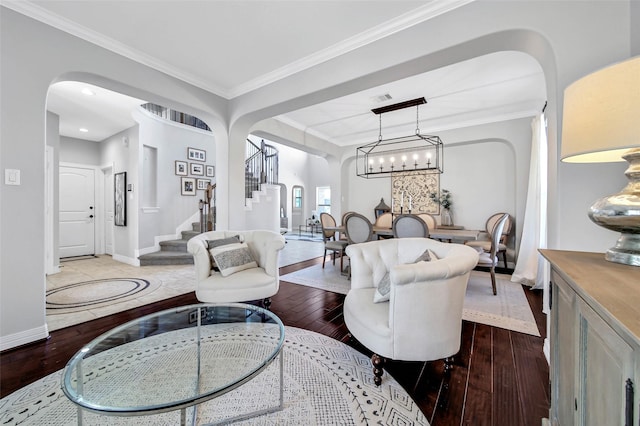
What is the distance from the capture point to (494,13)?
73.7 inches

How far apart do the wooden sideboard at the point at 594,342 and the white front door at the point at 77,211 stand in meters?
7.90

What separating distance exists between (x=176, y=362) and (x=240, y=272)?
3.24ft

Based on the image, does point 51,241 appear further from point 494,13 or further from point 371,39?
point 494,13

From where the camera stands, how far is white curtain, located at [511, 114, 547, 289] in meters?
3.42

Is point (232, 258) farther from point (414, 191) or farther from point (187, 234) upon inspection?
point (414, 191)

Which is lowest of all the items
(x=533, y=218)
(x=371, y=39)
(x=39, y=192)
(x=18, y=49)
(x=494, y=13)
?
(x=533, y=218)

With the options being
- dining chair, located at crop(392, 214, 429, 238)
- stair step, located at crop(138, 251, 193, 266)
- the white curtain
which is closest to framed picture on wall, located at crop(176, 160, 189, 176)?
stair step, located at crop(138, 251, 193, 266)

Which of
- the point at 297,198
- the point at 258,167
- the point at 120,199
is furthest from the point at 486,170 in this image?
the point at 297,198

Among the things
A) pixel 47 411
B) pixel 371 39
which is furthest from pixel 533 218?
pixel 47 411

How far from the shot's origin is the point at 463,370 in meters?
1.74

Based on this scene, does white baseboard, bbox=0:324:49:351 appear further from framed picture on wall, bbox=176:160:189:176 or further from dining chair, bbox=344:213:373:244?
framed picture on wall, bbox=176:160:189:176

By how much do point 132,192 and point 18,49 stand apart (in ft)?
10.6

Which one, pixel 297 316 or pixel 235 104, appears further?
pixel 235 104

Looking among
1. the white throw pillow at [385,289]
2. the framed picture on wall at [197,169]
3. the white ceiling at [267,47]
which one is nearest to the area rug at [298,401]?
the white throw pillow at [385,289]
